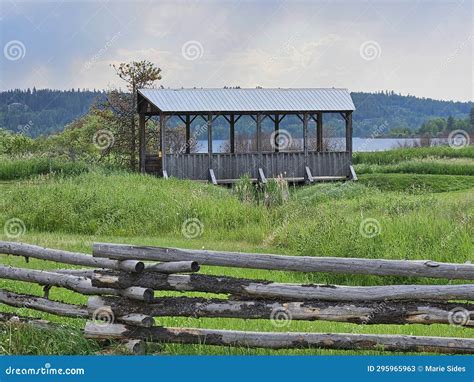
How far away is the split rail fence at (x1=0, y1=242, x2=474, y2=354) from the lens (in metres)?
7.96

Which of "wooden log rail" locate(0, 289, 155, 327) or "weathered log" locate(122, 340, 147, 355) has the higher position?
"wooden log rail" locate(0, 289, 155, 327)

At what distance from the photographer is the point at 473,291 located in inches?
310

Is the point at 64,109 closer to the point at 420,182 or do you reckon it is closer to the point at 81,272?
the point at 420,182

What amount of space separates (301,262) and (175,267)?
1.20 metres

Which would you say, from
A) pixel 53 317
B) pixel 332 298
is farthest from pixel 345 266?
pixel 53 317

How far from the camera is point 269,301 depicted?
321 inches

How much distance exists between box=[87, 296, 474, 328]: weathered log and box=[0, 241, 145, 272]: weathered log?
22.2 inches

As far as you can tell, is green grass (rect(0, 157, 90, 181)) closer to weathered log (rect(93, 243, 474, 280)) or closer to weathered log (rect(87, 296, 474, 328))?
weathered log (rect(93, 243, 474, 280))

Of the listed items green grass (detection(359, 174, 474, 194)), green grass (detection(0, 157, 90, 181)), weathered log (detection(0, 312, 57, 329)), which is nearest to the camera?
weathered log (detection(0, 312, 57, 329))

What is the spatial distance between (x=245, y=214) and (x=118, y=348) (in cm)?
1061

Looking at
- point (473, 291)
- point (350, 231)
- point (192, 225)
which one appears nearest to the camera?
point (473, 291)

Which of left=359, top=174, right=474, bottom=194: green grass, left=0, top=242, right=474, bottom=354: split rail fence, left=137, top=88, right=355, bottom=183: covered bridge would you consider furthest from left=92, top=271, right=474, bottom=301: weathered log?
left=137, top=88, right=355, bottom=183: covered bridge

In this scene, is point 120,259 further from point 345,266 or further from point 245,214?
point 245,214

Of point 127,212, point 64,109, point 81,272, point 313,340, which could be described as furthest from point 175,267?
point 64,109
